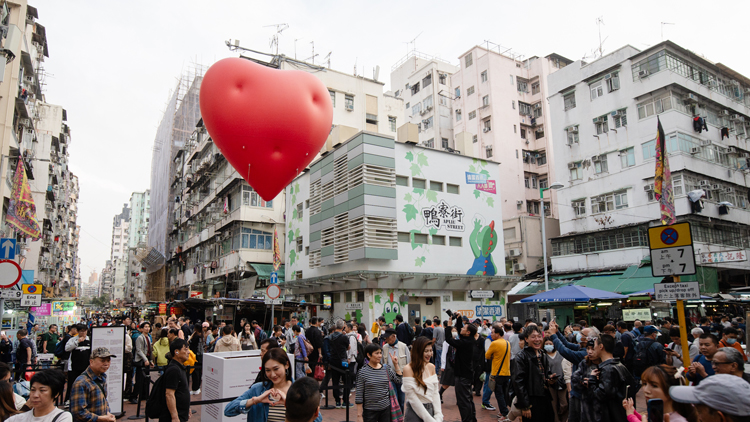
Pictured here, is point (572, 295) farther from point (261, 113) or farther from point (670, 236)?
point (261, 113)

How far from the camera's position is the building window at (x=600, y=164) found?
31.0 meters

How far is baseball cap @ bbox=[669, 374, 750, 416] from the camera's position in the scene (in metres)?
2.54

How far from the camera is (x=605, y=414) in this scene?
4.95 metres

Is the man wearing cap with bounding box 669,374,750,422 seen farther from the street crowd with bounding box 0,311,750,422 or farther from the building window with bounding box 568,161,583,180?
the building window with bounding box 568,161,583,180

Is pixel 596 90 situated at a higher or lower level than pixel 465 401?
higher

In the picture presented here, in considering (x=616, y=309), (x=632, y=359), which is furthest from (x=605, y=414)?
(x=616, y=309)

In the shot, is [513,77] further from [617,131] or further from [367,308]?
[367,308]

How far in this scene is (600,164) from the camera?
3138 centimetres

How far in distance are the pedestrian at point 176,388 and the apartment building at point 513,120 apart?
37.9 meters

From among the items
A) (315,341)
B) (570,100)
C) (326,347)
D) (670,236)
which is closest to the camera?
(670,236)

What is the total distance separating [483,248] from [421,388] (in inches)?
958

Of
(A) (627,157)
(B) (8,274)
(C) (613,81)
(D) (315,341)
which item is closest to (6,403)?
(B) (8,274)

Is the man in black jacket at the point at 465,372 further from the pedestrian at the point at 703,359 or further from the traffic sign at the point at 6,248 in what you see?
the traffic sign at the point at 6,248

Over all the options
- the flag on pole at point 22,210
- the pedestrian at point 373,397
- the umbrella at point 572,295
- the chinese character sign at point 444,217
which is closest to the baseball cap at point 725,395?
the pedestrian at point 373,397
